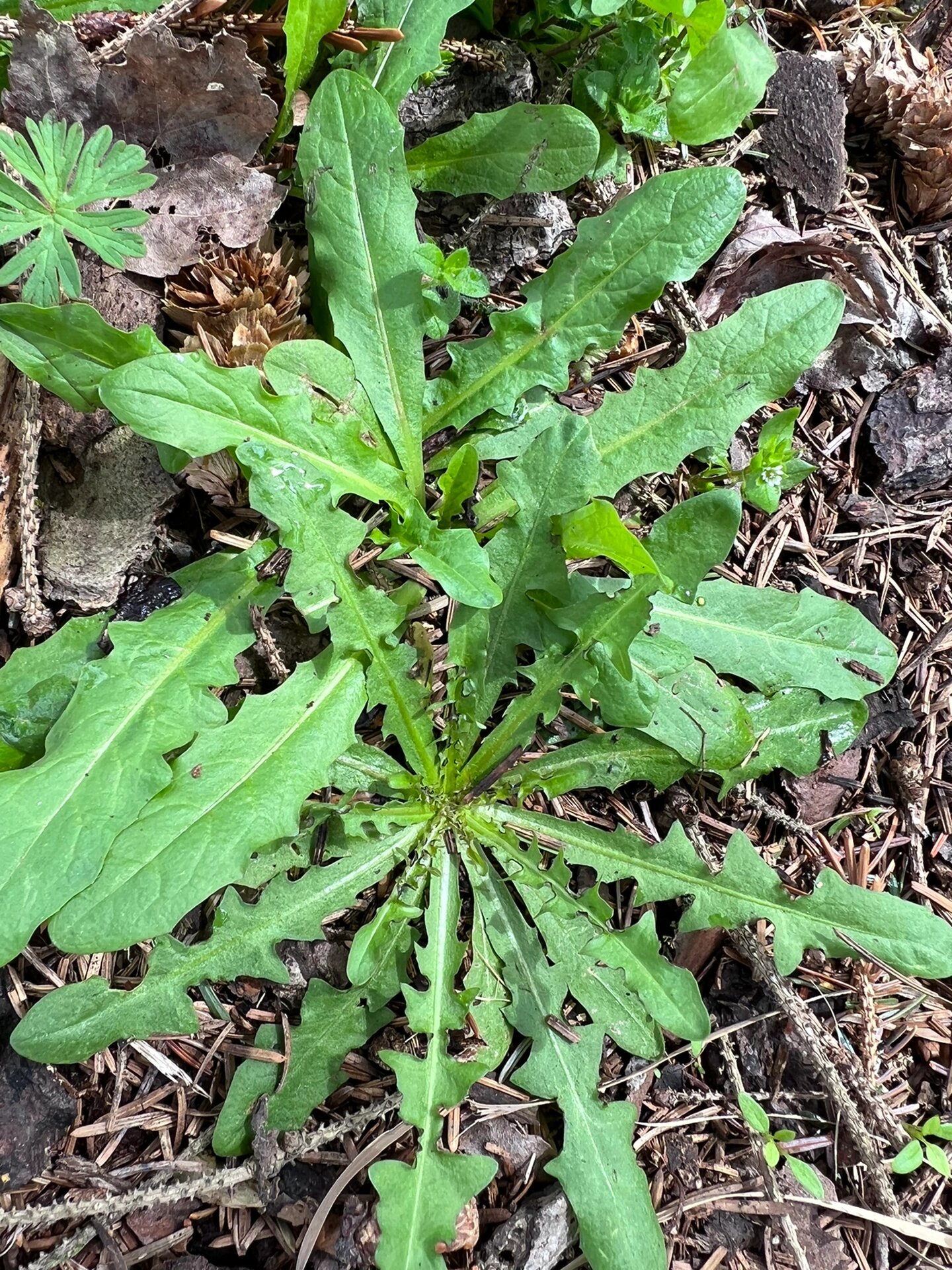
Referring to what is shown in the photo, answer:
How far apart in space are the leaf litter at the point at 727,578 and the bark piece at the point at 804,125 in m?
0.01

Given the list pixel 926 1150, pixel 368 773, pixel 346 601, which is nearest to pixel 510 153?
pixel 346 601

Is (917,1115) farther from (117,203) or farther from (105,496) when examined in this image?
(117,203)

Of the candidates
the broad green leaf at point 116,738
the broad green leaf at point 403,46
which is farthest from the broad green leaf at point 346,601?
the broad green leaf at point 403,46

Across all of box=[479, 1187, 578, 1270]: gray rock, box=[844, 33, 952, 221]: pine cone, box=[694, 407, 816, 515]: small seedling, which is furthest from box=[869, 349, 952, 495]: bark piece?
box=[479, 1187, 578, 1270]: gray rock

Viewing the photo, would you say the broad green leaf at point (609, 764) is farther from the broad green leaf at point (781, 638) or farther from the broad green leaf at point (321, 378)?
the broad green leaf at point (321, 378)

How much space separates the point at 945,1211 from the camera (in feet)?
6.80

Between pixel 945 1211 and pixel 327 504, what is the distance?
222cm

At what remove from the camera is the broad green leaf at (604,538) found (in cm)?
184

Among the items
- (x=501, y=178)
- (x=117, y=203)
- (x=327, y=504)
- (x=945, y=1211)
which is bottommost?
(x=945, y=1211)

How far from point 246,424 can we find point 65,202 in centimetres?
57

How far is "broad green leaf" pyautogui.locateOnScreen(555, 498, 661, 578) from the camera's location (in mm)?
1839

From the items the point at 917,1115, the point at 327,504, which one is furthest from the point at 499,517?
the point at 917,1115

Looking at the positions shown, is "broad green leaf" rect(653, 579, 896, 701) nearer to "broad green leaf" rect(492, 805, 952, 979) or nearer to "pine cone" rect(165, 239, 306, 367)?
"broad green leaf" rect(492, 805, 952, 979)

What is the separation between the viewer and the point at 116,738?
1765 mm
